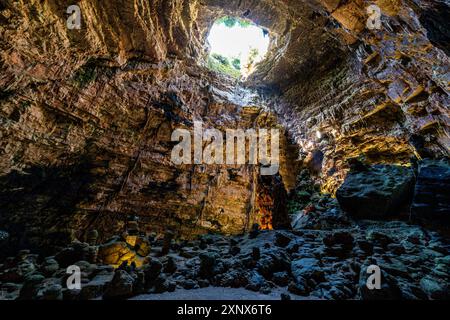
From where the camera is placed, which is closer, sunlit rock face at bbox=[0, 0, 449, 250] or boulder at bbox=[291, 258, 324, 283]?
boulder at bbox=[291, 258, 324, 283]

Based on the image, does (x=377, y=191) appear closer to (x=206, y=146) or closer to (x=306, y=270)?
(x=306, y=270)

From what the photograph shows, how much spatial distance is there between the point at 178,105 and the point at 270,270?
8.48 metres

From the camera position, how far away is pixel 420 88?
659 centimetres

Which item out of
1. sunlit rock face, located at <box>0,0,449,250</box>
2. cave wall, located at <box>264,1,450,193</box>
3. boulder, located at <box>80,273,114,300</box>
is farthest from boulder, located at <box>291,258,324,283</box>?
cave wall, located at <box>264,1,450,193</box>

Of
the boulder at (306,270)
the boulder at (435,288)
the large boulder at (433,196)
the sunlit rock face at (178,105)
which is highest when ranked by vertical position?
the sunlit rock face at (178,105)

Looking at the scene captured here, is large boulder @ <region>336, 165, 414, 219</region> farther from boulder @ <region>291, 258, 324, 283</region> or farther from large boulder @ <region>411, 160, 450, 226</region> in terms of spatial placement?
boulder @ <region>291, 258, 324, 283</region>

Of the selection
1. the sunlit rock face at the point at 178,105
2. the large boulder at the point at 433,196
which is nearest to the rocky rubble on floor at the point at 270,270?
the large boulder at the point at 433,196

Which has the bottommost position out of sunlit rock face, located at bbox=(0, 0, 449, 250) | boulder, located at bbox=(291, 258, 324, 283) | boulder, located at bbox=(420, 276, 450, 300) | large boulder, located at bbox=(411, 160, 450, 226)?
boulder, located at bbox=(291, 258, 324, 283)

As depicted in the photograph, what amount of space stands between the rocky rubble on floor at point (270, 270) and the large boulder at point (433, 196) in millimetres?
453

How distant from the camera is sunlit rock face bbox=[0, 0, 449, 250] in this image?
5664mm

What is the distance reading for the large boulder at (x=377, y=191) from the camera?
20.4ft

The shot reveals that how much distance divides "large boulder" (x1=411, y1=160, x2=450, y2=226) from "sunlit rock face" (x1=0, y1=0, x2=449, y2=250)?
2.37m

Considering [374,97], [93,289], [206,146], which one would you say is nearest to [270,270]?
[93,289]

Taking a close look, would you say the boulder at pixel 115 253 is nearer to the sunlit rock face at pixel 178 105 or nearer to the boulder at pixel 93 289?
the boulder at pixel 93 289
